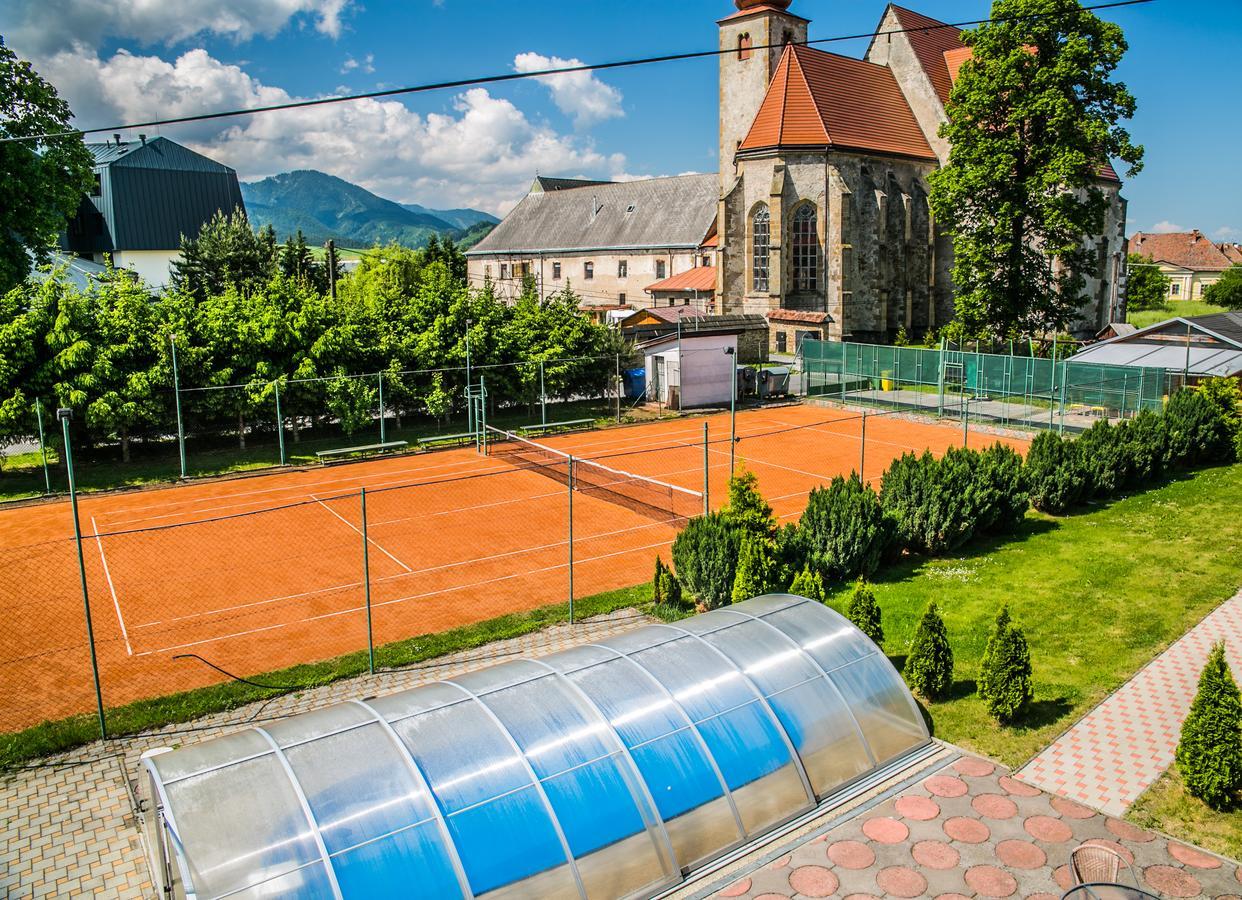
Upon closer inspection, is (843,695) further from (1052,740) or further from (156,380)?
(156,380)

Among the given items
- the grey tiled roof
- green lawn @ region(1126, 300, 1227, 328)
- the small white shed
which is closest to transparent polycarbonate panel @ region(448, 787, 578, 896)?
the small white shed

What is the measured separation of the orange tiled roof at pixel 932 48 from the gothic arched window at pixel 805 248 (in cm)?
1219

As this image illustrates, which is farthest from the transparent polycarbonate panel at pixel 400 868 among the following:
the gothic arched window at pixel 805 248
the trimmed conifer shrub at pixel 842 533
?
the gothic arched window at pixel 805 248

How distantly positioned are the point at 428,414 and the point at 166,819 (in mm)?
27936

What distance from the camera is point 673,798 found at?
8297 mm

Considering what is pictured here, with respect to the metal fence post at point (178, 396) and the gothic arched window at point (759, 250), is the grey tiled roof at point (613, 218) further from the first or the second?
the metal fence post at point (178, 396)

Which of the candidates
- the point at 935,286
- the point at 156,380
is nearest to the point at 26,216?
the point at 156,380

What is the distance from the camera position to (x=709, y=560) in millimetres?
15453

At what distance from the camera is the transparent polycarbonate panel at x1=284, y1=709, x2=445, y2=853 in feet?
23.0

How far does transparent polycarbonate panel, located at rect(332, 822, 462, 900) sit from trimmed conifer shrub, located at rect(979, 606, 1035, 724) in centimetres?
732

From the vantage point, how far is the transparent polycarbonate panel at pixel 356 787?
7.00 meters

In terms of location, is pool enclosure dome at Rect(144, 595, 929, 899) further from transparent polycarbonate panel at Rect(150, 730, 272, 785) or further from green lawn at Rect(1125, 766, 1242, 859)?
green lawn at Rect(1125, 766, 1242, 859)

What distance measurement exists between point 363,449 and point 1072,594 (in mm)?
21735

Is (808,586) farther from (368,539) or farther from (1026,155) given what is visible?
(1026,155)
